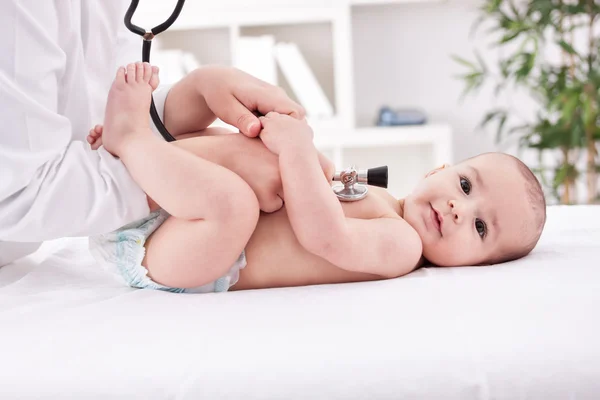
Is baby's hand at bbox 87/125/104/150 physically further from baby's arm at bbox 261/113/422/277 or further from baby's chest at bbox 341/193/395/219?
baby's chest at bbox 341/193/395/219

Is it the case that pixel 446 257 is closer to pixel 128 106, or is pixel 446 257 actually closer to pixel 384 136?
pixel 128 106

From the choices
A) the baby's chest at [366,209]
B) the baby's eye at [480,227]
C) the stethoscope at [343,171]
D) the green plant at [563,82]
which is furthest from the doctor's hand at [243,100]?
the green plant at [563,82]

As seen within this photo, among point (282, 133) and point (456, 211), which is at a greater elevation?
point (282, 133)

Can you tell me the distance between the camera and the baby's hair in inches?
50.1

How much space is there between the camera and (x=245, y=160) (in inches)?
45.1

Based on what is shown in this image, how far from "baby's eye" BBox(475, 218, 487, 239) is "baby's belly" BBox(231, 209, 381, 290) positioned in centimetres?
28

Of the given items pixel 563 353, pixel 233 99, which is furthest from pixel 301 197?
pixel 563 353

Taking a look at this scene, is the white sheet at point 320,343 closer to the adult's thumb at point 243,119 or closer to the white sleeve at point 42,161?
the white sleeve at point 42,161

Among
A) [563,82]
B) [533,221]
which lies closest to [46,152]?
[533,221]

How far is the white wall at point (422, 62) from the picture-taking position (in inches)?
142

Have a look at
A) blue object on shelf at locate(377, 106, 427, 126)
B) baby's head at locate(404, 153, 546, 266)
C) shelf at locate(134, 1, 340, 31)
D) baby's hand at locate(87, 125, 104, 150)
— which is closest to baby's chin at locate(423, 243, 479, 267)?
baby's head at locate(404, 153, 546, 266)

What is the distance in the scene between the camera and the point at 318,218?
42.1 inches

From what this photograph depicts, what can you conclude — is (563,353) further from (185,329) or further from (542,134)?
(542,134)

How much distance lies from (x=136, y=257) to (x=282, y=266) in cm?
25
